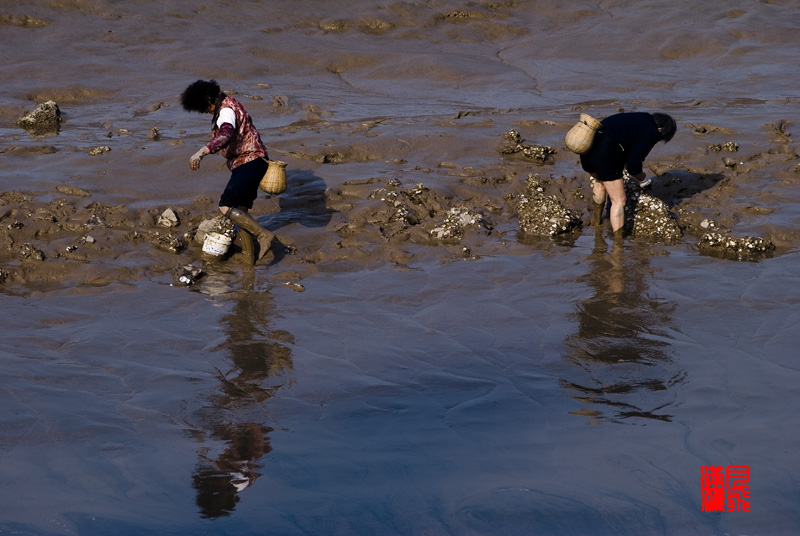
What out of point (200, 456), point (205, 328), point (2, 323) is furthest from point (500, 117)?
point (200, 456)

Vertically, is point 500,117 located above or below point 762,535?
above

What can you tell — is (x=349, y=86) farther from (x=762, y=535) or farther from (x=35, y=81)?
(x=762, y=535)

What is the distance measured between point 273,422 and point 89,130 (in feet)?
22.9

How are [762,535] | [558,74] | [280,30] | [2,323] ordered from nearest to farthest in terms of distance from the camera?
[762,535]
[2,323]
[558,74]
[280,30]

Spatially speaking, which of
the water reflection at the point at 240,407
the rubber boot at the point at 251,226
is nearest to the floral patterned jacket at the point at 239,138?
the rubber boot at the point at 251,226

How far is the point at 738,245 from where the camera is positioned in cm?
768

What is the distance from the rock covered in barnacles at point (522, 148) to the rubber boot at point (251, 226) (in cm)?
364

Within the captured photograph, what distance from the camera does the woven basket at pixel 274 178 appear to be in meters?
7.17

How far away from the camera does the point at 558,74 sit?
15281 mm

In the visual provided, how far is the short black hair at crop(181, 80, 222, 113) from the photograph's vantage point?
680cm

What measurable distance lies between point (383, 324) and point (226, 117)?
2152mm

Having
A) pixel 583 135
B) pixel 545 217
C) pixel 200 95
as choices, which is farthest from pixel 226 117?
pixel 545 217

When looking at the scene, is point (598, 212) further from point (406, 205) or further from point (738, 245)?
point (406, 205)

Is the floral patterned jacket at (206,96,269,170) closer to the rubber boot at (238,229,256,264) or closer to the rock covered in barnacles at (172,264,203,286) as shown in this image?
the rubber boot at (238,229,256,264)
